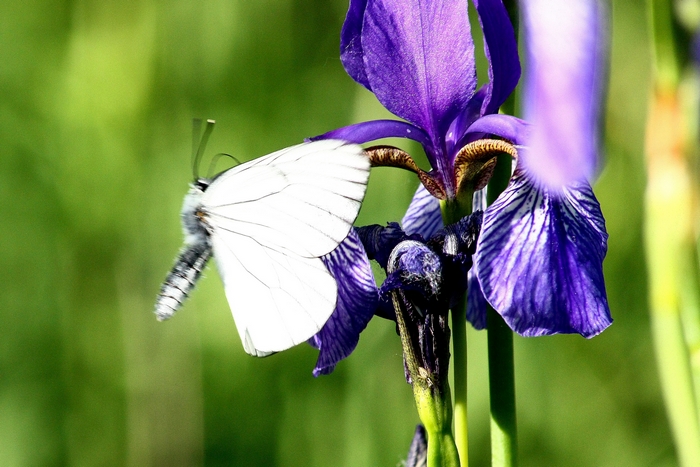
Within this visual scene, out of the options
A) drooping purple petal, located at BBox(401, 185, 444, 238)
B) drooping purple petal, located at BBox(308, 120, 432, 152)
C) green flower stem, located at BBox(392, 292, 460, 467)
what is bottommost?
green flower stem, located at BBox(392, 292, 460, 467)

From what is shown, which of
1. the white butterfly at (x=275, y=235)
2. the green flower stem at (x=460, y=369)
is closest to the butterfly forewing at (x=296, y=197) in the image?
the white butterfly at (x=275, y=235)

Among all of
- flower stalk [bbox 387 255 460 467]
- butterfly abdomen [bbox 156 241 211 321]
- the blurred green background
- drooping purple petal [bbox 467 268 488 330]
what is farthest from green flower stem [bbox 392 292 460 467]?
the blurred green background

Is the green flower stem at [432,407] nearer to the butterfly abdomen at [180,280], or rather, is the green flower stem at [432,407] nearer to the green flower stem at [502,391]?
the green flower stem at [502,391]

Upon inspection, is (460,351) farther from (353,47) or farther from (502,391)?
(353,47)

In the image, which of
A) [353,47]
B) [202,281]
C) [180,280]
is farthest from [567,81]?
[202,281]

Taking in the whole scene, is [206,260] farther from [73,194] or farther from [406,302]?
[73,194]

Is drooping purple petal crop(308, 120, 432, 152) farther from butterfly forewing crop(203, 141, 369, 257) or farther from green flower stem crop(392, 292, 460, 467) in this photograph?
green flower stem crop(392, 292, 460, 467)

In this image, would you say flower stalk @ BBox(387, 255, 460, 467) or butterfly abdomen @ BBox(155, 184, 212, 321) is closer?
flower stalk @ BBox(387, 255, 460, 467)
